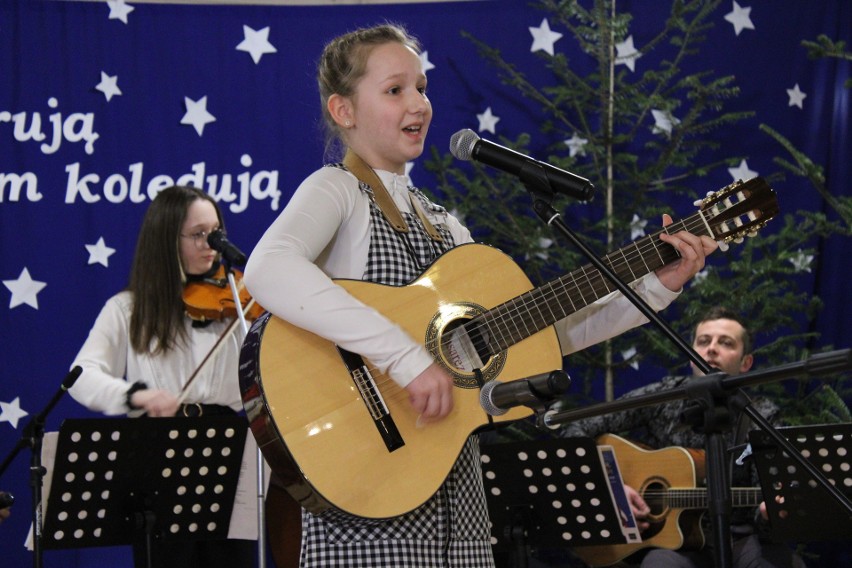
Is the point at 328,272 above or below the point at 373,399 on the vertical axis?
above

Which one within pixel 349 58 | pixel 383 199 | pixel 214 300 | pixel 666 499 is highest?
pixel 349 58

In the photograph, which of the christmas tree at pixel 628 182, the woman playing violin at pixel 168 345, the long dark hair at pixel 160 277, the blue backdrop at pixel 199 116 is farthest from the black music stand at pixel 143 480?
the christmas tree at pixel 628 182

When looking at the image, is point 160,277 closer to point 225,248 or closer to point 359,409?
point 225,248

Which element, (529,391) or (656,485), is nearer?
(529,391)

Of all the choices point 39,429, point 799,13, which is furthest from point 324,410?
point 799,13

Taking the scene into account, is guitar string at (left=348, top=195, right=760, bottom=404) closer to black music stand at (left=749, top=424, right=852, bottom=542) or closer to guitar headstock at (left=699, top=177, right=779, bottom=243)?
guitar headstock at (left=699, top=177, right=779, bottom=243)

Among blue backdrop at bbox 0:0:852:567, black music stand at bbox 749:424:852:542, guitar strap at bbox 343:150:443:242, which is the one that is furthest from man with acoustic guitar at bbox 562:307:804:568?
guitar strap at bbox 343:150:443:242

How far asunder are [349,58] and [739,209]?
3.31 feet

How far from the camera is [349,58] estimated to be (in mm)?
2504

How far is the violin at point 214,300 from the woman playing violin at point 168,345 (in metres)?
0.03

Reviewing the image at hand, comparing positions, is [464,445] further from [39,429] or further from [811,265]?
[811,265]

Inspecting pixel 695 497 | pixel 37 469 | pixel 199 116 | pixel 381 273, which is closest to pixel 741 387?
pixel 381 273

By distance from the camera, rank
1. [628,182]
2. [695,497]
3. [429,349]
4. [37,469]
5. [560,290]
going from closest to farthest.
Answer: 1. [429,349]
2. [560,290]
3. [37,469]
4. [695,497]
5. [628,182]

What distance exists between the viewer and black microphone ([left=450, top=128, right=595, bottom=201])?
2100mm
